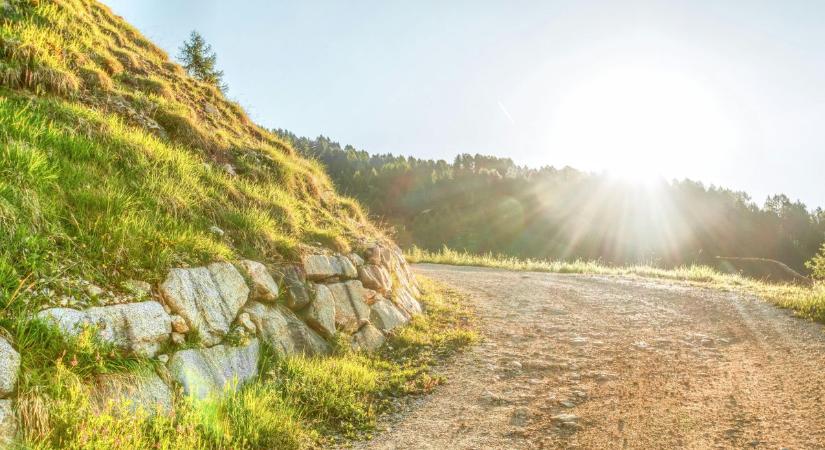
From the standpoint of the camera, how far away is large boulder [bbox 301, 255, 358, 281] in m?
7.57

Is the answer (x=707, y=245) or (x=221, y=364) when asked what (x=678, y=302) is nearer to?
(x=221, y=364)

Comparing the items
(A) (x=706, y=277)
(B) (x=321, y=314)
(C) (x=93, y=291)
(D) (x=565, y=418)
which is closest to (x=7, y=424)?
(C) (x=93, y=291)

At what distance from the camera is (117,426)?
3.59 meters

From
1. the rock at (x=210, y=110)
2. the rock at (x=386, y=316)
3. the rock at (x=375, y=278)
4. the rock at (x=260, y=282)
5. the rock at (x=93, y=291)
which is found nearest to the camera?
the rock at (x=93, y=291)

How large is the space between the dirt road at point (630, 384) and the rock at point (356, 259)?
2.84 m

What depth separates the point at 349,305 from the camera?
7.76 metres

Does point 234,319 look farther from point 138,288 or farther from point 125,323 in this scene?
point 125,323

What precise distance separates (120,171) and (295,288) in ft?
10.1

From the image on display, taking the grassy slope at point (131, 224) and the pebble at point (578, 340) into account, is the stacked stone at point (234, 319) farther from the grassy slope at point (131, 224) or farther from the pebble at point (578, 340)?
the pebble at point (578, 340)

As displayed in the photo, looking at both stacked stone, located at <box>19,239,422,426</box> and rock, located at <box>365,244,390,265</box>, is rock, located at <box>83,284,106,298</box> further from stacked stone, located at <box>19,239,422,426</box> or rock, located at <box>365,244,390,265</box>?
rock, located at <box>365,244,390,265</box>

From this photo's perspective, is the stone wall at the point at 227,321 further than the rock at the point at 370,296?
No

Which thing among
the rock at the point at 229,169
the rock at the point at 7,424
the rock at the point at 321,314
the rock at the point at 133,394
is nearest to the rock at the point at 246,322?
the rock at the point at 321,314

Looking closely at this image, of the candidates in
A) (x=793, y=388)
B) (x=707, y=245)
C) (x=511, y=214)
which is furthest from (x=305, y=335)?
(x=707, y=245)

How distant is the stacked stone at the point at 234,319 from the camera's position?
13.8 ft
